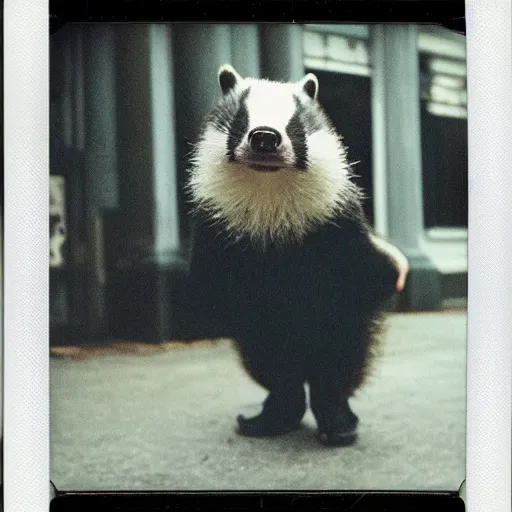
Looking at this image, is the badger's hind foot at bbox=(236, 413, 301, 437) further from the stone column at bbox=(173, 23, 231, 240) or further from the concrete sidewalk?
the stone column at bbox=(173, 23, 231, 240)

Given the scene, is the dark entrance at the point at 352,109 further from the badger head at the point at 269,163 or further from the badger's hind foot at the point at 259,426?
the badger's hind foot at the point at 259,426

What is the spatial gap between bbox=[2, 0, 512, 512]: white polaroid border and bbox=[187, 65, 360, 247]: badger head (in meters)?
0.37

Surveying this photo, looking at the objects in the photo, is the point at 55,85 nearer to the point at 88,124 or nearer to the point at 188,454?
the point at 88,124

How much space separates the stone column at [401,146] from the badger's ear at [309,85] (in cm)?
15

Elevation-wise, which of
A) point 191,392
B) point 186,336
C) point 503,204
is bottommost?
point 191,392

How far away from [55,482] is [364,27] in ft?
4.58

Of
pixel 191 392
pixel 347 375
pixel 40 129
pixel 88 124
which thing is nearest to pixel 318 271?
pixel 347 375

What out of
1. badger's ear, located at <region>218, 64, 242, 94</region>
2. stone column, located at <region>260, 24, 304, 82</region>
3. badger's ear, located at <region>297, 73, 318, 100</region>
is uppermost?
stone column, located at <region>260, 24, 304, 82</region>

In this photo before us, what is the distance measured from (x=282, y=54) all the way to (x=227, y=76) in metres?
0.15

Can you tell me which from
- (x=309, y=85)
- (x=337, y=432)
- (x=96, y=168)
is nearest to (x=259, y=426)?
(x=337, y=432)

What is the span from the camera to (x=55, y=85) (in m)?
1.69

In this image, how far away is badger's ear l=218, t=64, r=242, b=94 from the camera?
1.70 m

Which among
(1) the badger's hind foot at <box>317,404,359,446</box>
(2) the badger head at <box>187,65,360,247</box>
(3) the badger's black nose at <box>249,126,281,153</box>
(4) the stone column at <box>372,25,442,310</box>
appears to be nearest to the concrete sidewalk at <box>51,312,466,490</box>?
(1) the badger's hind foot at <box>317,404,359,446</box>

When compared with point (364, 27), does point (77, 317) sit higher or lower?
lower
